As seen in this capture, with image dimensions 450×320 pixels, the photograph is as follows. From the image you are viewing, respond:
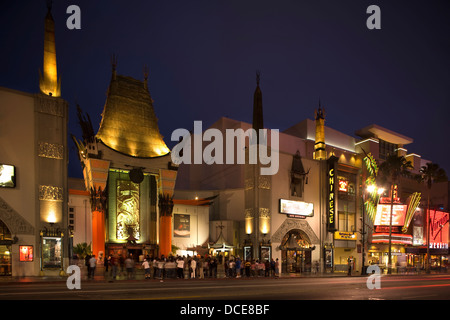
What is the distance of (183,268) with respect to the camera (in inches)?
1258

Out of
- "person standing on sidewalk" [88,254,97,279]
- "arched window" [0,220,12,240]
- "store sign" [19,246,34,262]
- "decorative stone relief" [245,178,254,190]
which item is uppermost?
"decorative stone relief" [245,178,254,190]

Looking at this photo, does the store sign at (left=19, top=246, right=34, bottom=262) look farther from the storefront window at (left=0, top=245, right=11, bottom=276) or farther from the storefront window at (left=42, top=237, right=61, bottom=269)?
the storefront window at (left=0, top=245, right=11, bottom=276)

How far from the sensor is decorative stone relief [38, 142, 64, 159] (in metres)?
32.0

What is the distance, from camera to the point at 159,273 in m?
31.0

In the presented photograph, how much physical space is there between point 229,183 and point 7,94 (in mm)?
33212

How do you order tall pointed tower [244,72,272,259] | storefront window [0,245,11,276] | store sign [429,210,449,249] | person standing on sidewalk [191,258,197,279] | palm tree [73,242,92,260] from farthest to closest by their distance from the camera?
store sign [429,210,449,249]
tall pointed tower [244,72,272,259]
palm tree [73,242,92,260]
person standing on sidewalk [191,258,197,279]
storefront window [0,245,11,276]

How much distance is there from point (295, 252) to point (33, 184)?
2685 cm

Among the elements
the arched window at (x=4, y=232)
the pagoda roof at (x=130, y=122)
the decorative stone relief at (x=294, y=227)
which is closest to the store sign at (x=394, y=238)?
the decorative stone relief at (x=294, y=227)

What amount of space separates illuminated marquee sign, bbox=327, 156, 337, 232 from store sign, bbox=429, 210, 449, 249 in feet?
70.9

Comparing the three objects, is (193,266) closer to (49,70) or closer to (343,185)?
(49,70)

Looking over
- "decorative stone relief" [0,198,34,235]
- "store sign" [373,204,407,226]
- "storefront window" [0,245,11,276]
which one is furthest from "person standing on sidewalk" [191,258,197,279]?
"store sign" [373,204,407,226]
